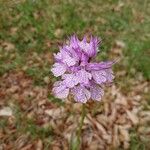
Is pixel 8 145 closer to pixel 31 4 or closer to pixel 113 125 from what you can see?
pixel 113 125

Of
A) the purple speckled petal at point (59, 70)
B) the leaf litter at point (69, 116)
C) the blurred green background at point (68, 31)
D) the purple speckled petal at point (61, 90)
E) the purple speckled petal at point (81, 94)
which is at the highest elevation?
the blurred green background at point (68, 31)

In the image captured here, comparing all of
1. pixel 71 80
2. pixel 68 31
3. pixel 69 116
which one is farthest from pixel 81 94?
pixel 68 31

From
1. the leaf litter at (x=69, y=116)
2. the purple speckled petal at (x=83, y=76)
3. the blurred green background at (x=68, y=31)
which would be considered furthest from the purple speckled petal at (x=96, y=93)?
the blurred green background at (x=68, y=31)

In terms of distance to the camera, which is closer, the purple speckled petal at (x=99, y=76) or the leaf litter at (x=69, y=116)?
the purple speckled petal at (x=99, y=76)

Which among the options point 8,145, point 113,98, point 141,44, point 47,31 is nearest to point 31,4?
point 47,31

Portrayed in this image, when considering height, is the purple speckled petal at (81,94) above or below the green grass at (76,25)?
below

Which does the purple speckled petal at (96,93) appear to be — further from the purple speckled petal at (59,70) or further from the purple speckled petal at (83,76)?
the purple speckled petal at (59,70)

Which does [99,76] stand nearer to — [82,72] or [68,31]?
[82,72]
